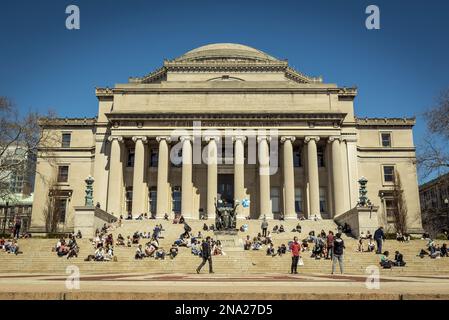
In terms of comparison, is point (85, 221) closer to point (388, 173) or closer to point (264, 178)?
point (264, 178)

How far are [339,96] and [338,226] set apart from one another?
20587 millimetres

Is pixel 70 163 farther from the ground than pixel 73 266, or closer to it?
farther from the ground

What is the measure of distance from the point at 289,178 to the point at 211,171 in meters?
8.71

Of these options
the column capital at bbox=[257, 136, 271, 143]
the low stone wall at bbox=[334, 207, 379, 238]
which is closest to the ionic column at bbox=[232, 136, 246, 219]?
the column capital at bbox=[257, 136, 271, 143]

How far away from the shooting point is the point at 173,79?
63125mm

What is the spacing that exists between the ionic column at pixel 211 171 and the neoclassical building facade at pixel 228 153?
0.38 feet

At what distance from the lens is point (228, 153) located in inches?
2069

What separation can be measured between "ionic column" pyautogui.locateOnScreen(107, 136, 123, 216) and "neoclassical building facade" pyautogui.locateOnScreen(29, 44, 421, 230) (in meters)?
0.11

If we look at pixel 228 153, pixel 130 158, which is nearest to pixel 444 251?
pixel 228 153

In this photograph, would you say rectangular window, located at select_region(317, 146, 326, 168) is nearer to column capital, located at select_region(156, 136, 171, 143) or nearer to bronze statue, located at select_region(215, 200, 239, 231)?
column capital, located at select_region(156, 136, 171, 143)
